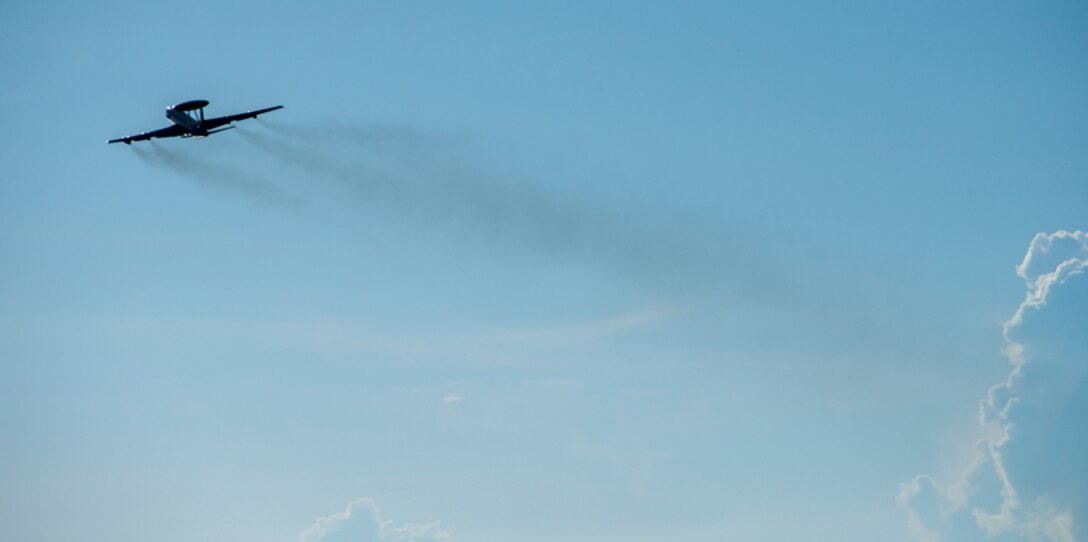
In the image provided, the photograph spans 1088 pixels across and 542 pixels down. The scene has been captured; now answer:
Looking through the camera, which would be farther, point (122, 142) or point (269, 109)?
point (122, 142)

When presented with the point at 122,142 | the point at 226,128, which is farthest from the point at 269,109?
the point at 122,142

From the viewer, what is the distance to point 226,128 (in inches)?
7269

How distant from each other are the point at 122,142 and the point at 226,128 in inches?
738

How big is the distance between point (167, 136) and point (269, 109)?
20255mm

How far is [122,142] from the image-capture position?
191m

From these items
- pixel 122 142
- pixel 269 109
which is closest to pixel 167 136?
pixel 122 142

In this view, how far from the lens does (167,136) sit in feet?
620

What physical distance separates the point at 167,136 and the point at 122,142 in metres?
7.87

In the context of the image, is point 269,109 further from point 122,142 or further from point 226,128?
point 122,142

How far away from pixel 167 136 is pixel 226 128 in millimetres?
10920

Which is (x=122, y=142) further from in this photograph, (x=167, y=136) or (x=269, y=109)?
(x=269, y=109)
